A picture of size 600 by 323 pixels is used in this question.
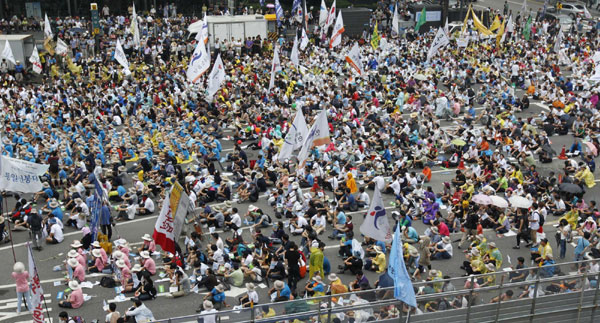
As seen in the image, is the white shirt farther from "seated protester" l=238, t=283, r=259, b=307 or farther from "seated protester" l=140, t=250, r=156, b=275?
"seated protester" l=238, t=283, r=259, b=307

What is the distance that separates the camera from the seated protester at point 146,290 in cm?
1526

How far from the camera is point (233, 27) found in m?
41.0

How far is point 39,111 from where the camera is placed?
28297 millimetres

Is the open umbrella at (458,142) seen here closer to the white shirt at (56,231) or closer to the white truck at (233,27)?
the white shirt at (56,231)

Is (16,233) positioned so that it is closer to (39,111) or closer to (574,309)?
(39,111)

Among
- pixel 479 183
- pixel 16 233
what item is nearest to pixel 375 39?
pixel 479 183

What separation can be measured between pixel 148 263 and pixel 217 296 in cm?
223

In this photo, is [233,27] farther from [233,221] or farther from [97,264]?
[97,264]

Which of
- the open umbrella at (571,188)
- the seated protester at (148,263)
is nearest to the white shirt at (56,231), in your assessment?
the seated protester at (148,263)

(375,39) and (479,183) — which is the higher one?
(375,39)

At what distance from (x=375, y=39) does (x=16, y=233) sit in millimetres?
23430

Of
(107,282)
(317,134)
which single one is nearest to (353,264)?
(317,134)

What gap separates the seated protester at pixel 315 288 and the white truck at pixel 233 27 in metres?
27.1

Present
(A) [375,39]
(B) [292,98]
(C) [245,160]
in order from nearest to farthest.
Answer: (C) [245,160]
(B) [292,98]
(A) [375,39]
